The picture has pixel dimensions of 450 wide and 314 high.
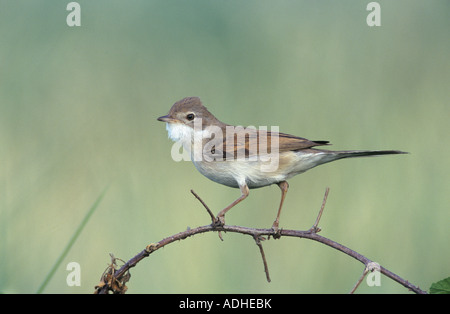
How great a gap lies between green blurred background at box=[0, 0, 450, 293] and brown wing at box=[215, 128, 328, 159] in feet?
2.15

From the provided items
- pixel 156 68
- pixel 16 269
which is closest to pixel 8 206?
pixel 16 269

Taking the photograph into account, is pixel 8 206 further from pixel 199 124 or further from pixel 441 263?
pixel 441 263

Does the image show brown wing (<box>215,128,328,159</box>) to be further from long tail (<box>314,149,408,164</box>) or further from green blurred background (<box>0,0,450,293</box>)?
green blurred background (<box>0,0,450,293</box>)

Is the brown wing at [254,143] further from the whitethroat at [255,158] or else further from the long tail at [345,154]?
the long tail at [345,154]

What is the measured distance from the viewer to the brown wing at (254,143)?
2.87 metres

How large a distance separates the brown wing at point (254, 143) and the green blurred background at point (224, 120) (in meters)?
0.65

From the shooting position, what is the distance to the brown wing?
287 centimetres

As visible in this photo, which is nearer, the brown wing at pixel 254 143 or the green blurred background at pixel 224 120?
the brown wing at pixel 254 143

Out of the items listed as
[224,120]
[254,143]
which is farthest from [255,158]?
[224,120]

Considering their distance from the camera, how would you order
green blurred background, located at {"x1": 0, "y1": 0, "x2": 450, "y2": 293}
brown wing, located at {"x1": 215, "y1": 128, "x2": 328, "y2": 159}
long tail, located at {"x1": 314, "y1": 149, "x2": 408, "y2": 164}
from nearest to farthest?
long tail, located at {"x1": 314, "y1": 149, "x2": 408, "y2": 164}, brown wing, located at {"x1": 215, "y1": 128, "x2": 328, "y2": 159}, green blurred background, located at {"x1": 0, "y1": 0, "x2": 450, "y2": 293}

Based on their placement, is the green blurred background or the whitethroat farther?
the green blurred background

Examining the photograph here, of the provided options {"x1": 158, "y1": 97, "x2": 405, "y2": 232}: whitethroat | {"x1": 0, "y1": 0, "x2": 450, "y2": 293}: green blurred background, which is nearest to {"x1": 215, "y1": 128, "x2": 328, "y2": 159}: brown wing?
{"x1": 158, "y1": 97, "x2": 405, "y2": 232}: whitethroat

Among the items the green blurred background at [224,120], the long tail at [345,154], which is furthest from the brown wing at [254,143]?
the green blurred background at [224,120]

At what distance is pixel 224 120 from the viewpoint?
13.9 ft
